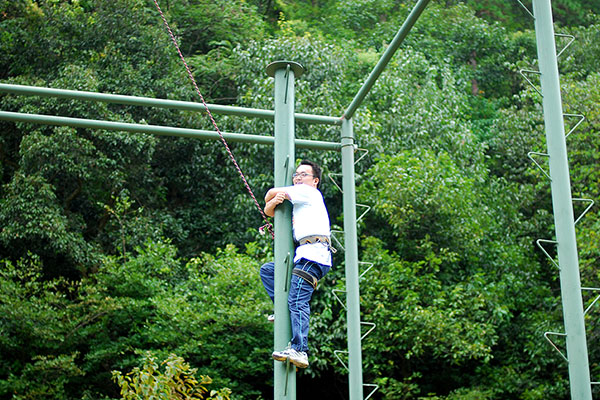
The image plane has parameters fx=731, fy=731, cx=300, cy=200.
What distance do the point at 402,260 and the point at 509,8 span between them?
14125 mm

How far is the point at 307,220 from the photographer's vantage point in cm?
497

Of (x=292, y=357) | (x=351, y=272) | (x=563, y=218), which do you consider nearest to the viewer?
(x=292, y=357)

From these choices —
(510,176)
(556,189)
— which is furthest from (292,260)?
(510,176)

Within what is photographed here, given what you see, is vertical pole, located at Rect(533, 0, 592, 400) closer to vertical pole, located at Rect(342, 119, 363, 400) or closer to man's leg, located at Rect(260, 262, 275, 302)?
man's leg, located at Rect(260, 262, 275, 302)

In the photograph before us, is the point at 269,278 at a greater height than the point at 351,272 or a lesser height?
lesser

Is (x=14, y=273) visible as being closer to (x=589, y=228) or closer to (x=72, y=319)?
(x=72, y=319)

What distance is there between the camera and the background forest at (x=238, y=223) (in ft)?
43.1

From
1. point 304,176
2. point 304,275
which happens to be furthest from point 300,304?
point 304,176

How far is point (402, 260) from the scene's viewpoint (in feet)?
47.3

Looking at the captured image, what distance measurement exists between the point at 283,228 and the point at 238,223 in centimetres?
1079

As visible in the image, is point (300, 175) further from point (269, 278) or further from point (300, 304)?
point (300, 304)

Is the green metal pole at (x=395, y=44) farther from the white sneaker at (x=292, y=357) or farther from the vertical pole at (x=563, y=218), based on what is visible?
the white sneaker at (x=292, y=357)

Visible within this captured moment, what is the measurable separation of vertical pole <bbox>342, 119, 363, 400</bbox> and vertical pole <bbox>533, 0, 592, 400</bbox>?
273cm

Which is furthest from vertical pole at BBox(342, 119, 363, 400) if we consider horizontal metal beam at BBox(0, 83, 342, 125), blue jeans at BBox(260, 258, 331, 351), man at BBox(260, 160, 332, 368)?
blue jeans at BBox(260, 258, 331, 351)
